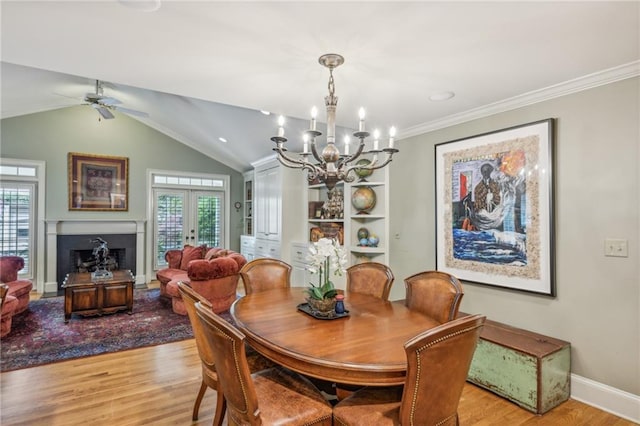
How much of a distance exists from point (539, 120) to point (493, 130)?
378 mm

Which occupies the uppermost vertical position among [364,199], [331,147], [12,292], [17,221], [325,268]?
[331,147]

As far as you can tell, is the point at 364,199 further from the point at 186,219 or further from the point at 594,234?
the point at 186,219

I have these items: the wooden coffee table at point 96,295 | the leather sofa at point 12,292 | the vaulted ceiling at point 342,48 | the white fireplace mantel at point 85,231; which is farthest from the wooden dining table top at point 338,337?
the white fireplace mantel at point 85,231

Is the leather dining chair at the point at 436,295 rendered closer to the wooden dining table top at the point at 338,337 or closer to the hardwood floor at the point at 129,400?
the wooden dining table top at the point at 338,337

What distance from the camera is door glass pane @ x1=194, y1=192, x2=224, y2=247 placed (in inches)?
293

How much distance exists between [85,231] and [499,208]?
22.3 feet

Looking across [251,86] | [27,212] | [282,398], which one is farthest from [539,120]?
[27,212]

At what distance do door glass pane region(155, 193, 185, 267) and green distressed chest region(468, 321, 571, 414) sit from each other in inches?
246

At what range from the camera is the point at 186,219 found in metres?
7.27

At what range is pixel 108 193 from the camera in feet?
21.0

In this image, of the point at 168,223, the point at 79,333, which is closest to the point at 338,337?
the point at 79,333

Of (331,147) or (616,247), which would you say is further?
(616,247)

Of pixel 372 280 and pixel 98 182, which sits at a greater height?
pixel 98 182

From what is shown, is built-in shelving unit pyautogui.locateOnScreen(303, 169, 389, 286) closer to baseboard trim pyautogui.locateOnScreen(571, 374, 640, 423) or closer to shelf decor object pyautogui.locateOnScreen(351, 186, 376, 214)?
shelf decor object pyautogui.locateOnScreen(351, 186, 376, 214)
